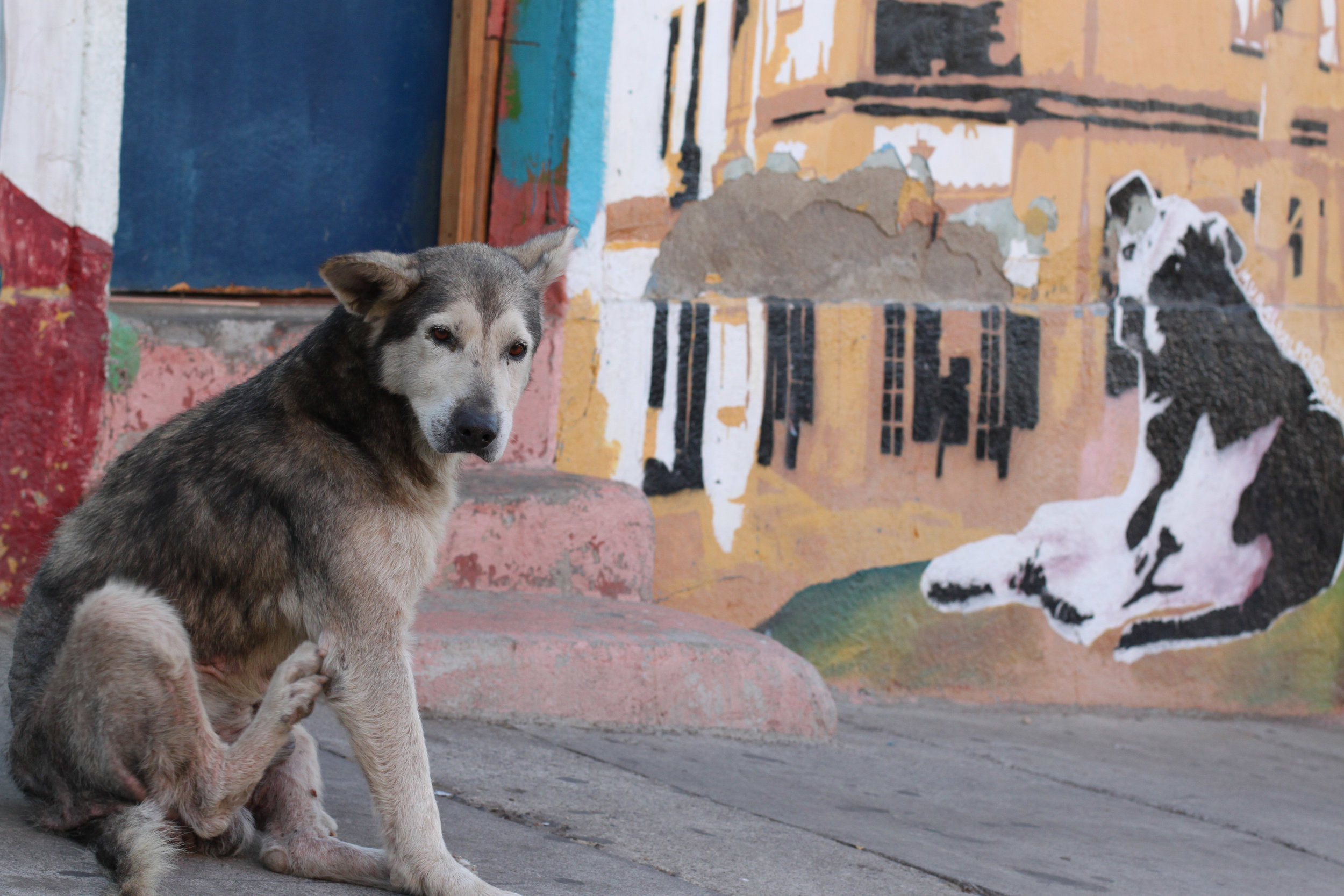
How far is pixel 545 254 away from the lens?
3324 mm

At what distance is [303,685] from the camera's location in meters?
2.59

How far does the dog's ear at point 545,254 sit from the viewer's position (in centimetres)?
329

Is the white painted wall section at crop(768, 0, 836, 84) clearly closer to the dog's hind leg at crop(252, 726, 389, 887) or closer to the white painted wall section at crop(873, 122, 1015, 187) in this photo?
the white painted wall section at crop(873, 122, 1015, 187)

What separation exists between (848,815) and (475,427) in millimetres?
1882

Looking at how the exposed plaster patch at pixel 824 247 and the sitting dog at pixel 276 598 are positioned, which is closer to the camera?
the sitting dog at pixel 276 598

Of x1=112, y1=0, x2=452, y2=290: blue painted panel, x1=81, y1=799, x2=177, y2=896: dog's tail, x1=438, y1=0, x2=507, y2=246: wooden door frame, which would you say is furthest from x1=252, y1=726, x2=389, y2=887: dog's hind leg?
x1=112, y1=0, x2=452, y2=290: blue painted panel

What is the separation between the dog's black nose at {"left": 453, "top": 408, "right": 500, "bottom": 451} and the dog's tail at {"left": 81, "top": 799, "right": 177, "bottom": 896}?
0.98m

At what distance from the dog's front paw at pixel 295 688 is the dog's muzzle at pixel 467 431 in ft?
1.72

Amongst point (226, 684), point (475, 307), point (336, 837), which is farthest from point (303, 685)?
point (475, 307)

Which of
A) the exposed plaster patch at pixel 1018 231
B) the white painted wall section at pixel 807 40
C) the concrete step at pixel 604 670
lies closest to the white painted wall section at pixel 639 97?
the white painted wall section at pixel 807 40

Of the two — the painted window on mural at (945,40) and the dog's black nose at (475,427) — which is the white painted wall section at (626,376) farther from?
the dog's black nose at (475,427)

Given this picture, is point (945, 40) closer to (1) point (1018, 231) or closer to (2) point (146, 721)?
(1) point (1018, 231)

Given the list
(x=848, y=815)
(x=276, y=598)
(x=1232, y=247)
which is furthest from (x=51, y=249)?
(x=1232, y=247)

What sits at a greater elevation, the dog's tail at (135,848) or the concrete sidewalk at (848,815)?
the dog's tail at (135,848)
